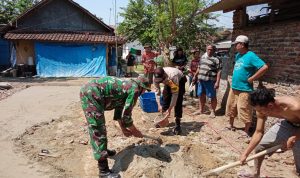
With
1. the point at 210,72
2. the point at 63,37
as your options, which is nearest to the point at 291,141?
the point at 210,72

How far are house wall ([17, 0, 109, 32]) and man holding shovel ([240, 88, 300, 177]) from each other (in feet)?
58.4

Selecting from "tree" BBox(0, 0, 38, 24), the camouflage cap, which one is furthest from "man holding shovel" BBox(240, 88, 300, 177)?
"tree" BBox(0, 0, 38, 24)

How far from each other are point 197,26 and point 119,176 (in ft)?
67.4

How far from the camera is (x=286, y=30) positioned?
19.9 feet

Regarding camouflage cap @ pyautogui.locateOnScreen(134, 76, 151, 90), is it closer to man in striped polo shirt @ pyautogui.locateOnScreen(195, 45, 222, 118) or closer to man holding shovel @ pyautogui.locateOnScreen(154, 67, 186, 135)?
man holding shovel @ pyautogui.locateOnScreen(154, 67, 186, 135)

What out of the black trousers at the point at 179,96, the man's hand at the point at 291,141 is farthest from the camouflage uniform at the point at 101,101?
the man's hand at the point at 291,141

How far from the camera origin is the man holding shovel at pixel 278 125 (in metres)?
3.48

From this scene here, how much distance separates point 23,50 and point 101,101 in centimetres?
1717

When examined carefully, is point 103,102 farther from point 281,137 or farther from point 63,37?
point 63,37

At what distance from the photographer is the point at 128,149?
5.07 meters

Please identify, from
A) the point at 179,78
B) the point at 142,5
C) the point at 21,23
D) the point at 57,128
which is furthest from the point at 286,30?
the point at 142,5

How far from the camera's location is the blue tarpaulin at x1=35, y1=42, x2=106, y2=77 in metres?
19.2

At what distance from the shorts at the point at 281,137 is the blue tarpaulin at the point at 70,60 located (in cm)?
1644

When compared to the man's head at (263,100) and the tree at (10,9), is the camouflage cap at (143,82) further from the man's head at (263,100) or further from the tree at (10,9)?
the tree at (10,9)
